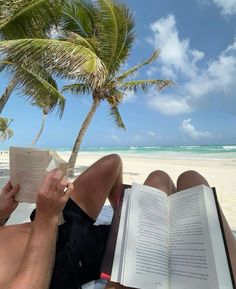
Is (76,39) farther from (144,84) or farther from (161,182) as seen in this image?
(161,182)

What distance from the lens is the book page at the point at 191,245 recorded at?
780 mm

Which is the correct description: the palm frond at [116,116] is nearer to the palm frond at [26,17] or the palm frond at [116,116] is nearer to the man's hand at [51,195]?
the palm frond at [26,17]

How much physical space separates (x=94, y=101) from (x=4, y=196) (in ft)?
24.3

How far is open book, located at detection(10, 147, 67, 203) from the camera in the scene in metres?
1.06

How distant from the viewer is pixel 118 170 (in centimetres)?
146

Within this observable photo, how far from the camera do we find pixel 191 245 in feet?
2.89

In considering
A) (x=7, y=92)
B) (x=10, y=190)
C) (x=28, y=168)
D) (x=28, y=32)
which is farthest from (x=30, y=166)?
(x=7, y=92)

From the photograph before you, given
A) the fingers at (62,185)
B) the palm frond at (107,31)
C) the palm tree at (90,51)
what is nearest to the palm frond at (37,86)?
the palm tree at (90,51)

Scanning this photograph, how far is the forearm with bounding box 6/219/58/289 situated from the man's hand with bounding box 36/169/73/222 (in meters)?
0.03

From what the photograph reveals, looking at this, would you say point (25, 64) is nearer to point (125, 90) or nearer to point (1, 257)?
point (125, 90)

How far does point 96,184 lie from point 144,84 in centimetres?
804

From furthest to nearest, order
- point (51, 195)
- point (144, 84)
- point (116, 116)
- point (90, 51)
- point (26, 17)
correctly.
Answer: point (116, 116) < point (144, 84) < point (90, 51) < point (26, 17) < point (51, 195)

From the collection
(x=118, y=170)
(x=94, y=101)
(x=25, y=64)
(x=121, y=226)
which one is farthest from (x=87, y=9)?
(x=121, y=226)

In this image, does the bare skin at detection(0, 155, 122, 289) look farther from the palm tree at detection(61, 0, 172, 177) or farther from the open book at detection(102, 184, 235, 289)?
the palm tree at detection(61, 0, 172, 177)
